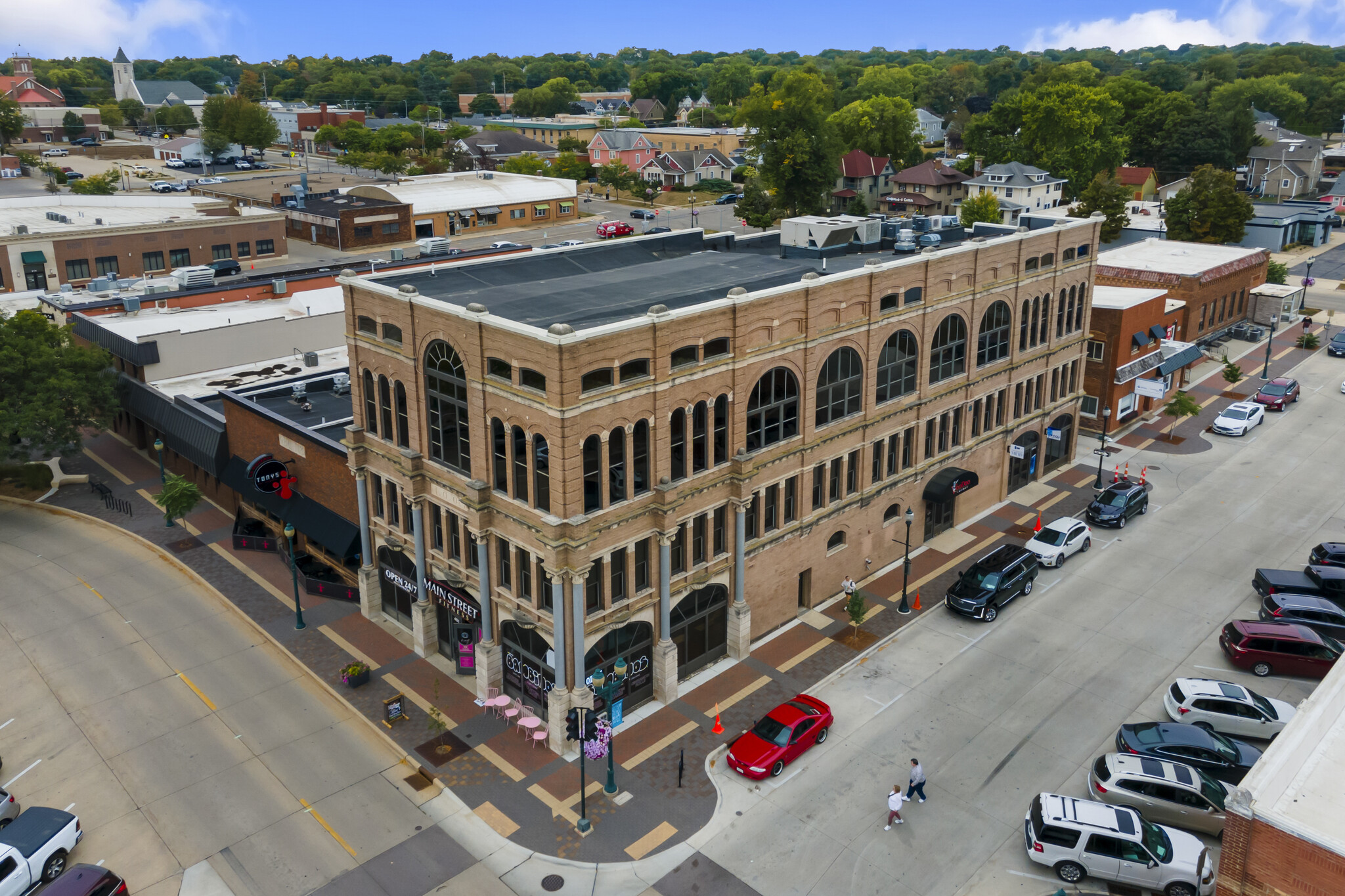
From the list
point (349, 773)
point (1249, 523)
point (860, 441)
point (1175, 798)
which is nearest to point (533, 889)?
point (349, 773)

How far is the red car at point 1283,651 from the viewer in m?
36.1

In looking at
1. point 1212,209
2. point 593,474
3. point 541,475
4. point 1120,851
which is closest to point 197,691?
point 541,475

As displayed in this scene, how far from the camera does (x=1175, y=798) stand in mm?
28484

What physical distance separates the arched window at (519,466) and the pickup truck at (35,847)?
15.3 meters

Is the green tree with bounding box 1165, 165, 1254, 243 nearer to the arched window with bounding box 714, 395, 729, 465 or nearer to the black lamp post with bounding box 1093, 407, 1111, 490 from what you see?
the black lamp post with bounding box 1093, 407, 1111, 490

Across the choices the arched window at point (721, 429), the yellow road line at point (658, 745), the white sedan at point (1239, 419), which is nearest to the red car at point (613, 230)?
the white sedan at point (1239, 419)

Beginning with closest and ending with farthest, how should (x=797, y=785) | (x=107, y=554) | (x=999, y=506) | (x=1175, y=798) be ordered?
(x=1175, y=798), (x=797, y=785), (x=107, y=554), (x=999, y=506)

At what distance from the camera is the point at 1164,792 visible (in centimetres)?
2856

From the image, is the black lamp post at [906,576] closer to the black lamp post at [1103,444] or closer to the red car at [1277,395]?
the black lamp post at [1103,444]

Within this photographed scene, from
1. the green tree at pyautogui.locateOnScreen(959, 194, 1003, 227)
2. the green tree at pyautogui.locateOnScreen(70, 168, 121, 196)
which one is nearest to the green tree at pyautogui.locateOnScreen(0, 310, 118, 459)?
the green tree at pyautogui.locateOnScreen(959, 194, 1003, 227)

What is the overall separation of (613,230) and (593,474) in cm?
9041

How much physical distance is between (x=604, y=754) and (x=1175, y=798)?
54.8 feet

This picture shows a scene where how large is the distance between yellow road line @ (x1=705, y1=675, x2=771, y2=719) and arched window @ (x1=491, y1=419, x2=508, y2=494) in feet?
34.7

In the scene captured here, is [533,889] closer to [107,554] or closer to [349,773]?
[349,773]
